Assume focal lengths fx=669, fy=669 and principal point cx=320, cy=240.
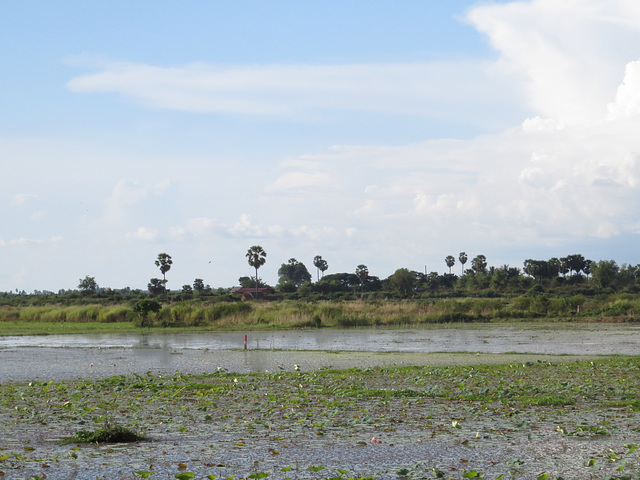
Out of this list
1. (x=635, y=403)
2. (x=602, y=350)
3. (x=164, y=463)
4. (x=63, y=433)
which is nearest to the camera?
(x=164, y=463)

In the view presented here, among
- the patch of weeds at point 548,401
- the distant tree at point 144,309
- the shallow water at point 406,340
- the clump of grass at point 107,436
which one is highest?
the distant tree at point 144,309

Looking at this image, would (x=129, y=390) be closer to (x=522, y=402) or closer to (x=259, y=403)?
(x=259, y=403)

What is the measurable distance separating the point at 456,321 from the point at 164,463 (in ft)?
172

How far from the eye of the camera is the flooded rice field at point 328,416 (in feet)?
34.3

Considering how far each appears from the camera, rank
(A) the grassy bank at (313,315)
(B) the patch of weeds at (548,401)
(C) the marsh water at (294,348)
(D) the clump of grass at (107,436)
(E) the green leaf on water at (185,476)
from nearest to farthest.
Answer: (E) the green leaf on water at (185,476), (D) the clump of grass at (107,436), (B) the patch of weeds at (548,401), (C) the marsh water at (294,348), (A) the grassy bank at (313,315)

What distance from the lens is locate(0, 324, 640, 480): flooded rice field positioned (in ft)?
34.3

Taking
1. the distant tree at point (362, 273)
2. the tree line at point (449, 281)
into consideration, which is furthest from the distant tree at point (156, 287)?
the distant tree at point (362, 273)

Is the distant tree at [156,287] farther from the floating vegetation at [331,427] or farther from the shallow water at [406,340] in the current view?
the floating vegetation at [331,427]

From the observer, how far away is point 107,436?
39.9 feet

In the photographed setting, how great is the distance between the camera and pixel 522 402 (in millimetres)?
16297

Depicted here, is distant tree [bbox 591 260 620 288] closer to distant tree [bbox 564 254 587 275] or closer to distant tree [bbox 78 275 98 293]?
distant tree [bbox 564 254 587 275]

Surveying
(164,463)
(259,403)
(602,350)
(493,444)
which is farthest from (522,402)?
(602,350)

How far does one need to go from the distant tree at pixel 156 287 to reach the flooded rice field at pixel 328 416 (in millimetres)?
100116

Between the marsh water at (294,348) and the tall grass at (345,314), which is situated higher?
the tall grass at (345,314)
